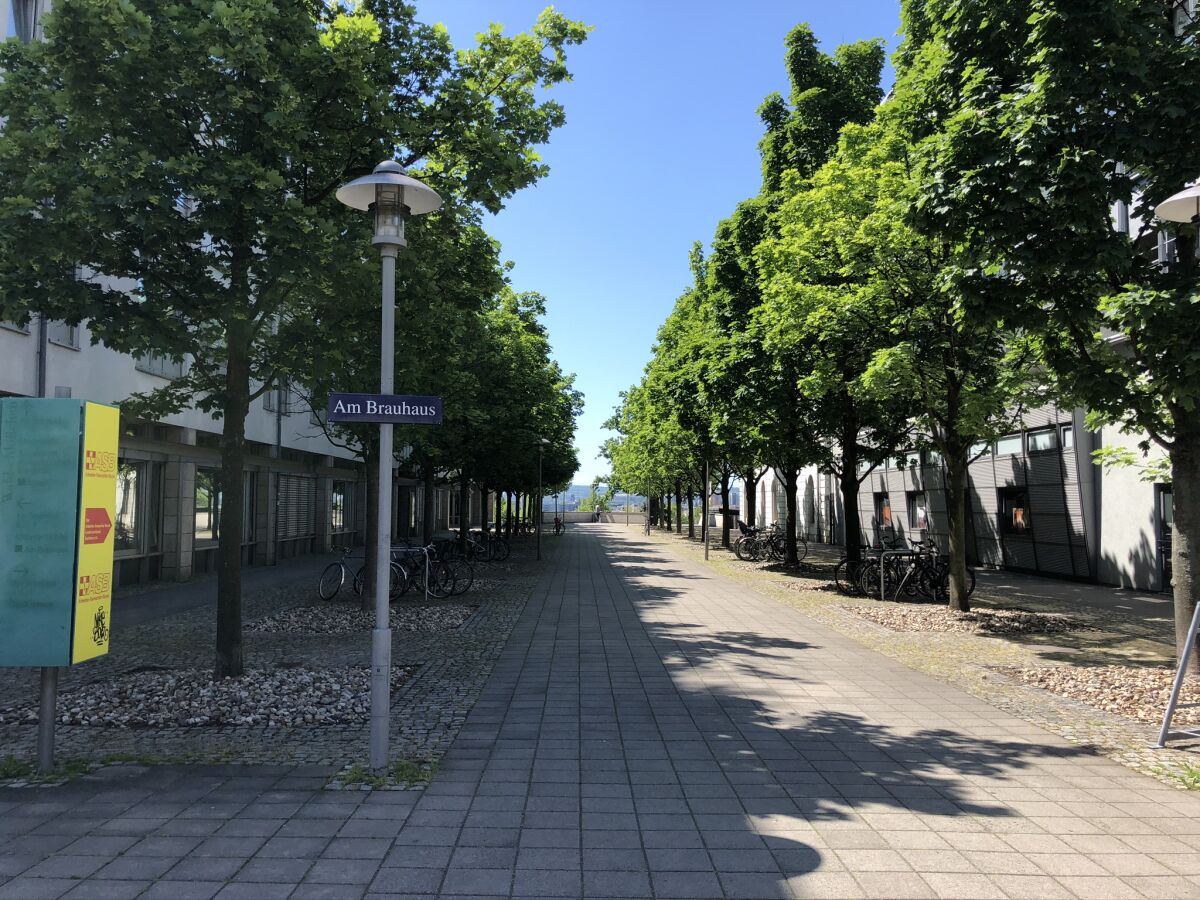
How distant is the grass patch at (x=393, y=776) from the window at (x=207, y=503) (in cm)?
1559

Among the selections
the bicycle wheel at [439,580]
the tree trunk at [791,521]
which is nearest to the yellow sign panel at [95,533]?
the bicycle wheel at [439,580]

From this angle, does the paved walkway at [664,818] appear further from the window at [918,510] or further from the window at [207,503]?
the window at [918,510]

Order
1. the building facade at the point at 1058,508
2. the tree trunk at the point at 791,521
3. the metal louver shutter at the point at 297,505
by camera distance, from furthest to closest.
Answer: the metal louver shutter at the point at 297,505
the tree trunk at the point at 791,521
the building facade at the point at 1058,508

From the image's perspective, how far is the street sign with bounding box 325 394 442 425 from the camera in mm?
5145

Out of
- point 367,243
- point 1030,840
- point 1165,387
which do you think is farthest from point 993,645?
point 367,243

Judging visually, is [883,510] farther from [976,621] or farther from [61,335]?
[61,335]

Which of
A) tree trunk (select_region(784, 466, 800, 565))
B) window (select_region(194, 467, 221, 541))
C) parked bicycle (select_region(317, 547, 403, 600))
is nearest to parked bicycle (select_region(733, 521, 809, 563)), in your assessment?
tree trunk (select_region(784, 466, 800, 565))

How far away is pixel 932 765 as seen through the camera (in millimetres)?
5441

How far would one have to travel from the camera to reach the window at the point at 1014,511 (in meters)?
20.6

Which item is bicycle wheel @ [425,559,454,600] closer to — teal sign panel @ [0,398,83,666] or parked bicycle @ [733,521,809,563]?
teal sign panel @ [0,398,83,666]

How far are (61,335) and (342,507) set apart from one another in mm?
19256

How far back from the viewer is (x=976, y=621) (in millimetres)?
11977

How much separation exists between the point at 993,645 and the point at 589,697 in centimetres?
605

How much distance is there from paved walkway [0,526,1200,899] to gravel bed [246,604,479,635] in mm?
4699
